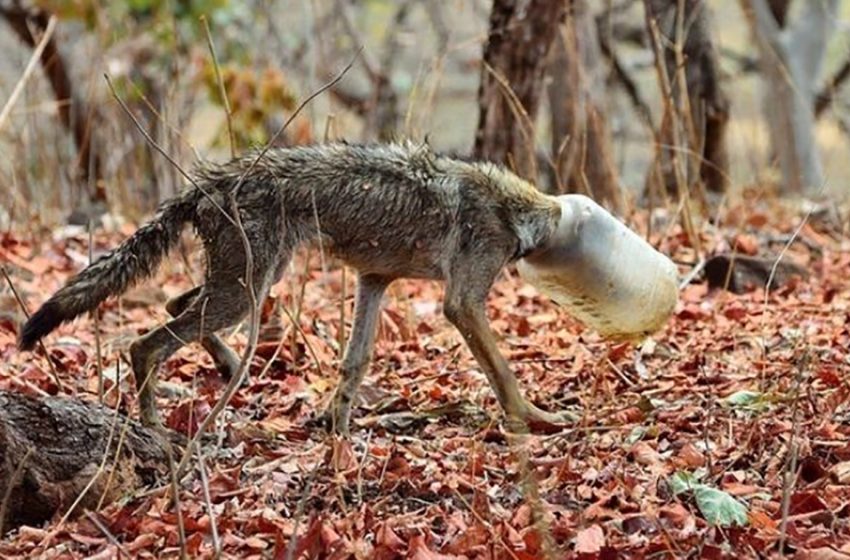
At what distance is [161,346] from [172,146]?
3.44 meters

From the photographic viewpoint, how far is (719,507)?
13.8 ft

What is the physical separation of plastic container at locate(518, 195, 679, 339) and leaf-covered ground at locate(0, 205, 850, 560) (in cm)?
23

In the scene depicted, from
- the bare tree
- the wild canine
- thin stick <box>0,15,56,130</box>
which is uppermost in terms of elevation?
thin stick <box>0,15,56,130</box>

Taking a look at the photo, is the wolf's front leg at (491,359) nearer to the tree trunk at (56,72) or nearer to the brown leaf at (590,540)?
the brown leaf at (590,540)

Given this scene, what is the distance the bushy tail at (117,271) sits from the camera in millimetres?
5039

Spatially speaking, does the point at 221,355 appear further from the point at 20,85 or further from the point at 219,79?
the point at 20,85

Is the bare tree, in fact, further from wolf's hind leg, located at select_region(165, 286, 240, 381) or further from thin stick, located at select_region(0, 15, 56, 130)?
wolf's hind leg, located at select_region(165, 286, 240, 381)

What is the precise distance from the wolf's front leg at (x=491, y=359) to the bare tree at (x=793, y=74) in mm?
10000

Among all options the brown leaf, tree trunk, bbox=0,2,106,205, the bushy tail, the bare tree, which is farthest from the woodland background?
the bare tree

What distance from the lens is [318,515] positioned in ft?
14.3

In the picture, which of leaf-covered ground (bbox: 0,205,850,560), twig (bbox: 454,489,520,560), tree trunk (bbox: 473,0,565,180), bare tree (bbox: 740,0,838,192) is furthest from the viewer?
bare tree (bbox: 740,0,838,192)

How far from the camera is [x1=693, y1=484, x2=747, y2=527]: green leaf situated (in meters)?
4.15

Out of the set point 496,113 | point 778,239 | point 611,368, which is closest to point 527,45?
point 496,113

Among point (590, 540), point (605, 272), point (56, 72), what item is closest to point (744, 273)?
point (605, 272)
